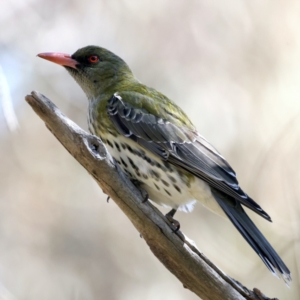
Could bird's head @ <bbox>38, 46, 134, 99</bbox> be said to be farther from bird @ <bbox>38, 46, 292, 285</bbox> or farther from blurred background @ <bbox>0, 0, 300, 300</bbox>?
blurred background @ <bbox>0, 0, 300, 300</bbox>

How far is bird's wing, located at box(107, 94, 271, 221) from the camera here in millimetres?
3838

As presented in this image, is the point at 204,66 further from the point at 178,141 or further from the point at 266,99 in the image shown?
the point at 178,141

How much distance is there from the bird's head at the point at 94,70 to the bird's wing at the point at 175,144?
49cm

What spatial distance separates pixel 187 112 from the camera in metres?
6.89

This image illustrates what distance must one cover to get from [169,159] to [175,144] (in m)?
0.19

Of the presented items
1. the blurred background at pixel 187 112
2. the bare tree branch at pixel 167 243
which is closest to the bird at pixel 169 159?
the bare tree branch at pixel 167 243

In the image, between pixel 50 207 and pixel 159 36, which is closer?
pixel 50 207

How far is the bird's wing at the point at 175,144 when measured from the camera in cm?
384

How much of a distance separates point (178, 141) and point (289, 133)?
9.07 feet

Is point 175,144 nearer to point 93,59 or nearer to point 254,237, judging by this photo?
point 254,237

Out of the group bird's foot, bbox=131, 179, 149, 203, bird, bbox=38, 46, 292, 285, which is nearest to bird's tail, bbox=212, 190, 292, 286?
bird, bbox=38, 46, 292, 285

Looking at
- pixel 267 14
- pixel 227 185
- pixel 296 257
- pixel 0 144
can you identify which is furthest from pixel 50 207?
pixel 267 14

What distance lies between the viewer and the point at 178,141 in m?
4.15

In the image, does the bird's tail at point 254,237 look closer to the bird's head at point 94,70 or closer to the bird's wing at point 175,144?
the bird's wing at point 175,144
